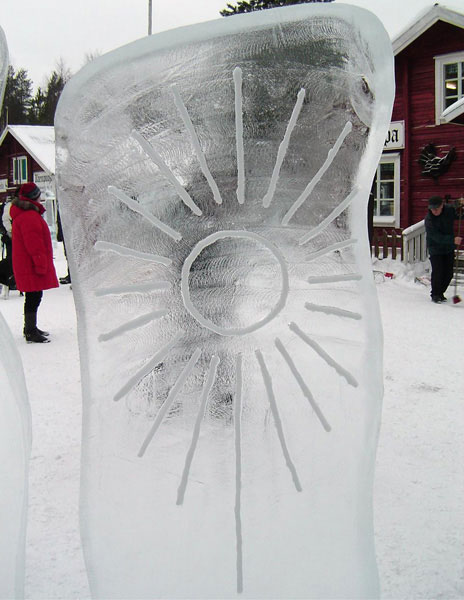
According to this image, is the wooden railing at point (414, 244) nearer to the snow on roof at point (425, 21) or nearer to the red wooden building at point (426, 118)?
the red wooden building at point (426, 118)

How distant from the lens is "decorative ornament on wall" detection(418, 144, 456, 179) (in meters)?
10.6

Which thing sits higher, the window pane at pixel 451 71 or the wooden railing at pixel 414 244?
the window pane at pixel 451 71

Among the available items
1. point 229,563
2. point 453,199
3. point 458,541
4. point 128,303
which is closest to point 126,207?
point 128,303

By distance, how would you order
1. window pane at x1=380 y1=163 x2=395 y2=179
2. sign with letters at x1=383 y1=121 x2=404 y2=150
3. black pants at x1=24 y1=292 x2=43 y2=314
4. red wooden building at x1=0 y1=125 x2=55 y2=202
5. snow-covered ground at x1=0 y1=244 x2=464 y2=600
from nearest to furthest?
snow-covered ground at x1=0 y1=244 x2=464 y2=600 → black pants at x1=24 y1=292 x2=43 y2=314 → sign with letters at x1=383 y1=121 x2=404 y2=150 → window pane at x1=380 y1=163 x2=395 y2=179 → red wooden building at x1=0 y1=125 x2=55 y2=202

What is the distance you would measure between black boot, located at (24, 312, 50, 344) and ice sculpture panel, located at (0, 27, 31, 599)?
3.76m

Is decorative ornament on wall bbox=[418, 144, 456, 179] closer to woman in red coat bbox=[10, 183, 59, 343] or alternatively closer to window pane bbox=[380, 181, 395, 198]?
window pane bbox=[380, 181, 395, 198]

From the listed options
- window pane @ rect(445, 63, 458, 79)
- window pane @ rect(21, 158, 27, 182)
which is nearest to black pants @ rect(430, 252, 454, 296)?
window pane @ rect(445, 63, 458, 79)

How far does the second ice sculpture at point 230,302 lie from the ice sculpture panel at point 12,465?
0.19m

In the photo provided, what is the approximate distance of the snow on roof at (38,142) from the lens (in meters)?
18.3

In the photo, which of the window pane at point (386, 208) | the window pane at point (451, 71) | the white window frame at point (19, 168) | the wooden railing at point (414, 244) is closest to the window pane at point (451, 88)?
the window pane at point (451, 71)

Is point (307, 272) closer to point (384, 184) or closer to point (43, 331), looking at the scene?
point (43, 331)

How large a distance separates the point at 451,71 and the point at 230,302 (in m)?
10.7

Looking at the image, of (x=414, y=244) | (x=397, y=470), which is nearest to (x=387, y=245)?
(x=414, y=244)

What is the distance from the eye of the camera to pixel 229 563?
1.66 m
